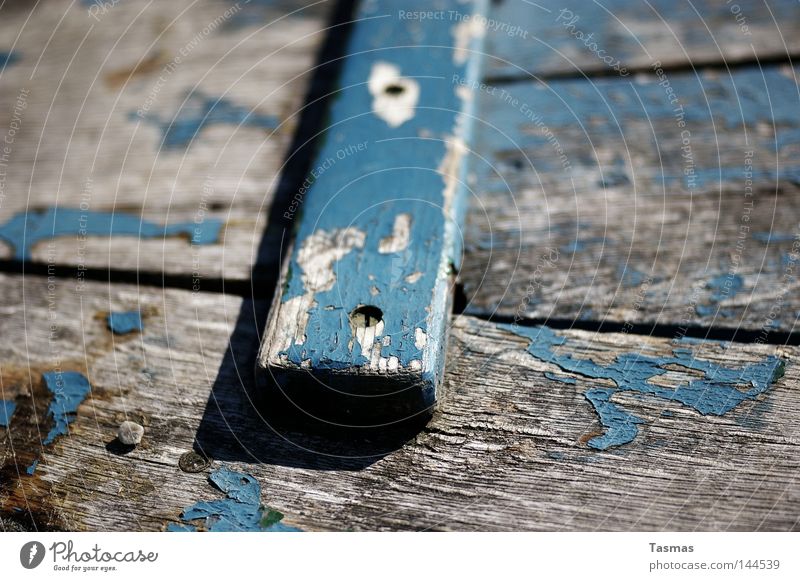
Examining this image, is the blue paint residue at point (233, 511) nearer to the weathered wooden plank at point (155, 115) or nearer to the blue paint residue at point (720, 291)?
the weathered wooden plank at point (155, 115)

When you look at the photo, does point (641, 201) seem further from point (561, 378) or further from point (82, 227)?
point (82, 227)

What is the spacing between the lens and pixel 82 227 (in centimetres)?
93

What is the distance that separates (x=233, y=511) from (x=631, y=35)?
95 cm

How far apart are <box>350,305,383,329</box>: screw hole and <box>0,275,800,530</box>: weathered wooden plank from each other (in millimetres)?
104

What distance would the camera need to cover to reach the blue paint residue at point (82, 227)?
90cm

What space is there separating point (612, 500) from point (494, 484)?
0.11 meters

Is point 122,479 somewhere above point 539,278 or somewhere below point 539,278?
below

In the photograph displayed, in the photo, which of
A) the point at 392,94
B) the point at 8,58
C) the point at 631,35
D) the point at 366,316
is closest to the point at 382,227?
the point at 366,316

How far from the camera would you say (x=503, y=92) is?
1.00m

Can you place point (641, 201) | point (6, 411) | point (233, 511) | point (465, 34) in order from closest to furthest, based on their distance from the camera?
point (233, 511) < point (6, 411) < point (641, 201) < point (465, 34)

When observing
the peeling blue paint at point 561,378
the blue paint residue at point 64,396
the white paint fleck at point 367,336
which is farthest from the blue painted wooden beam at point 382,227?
the blue paint residue at point 64,396

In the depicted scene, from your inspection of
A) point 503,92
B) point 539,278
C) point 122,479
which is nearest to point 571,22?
point 503,92
